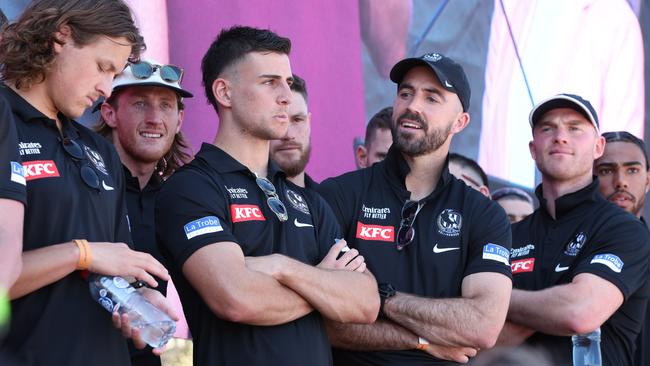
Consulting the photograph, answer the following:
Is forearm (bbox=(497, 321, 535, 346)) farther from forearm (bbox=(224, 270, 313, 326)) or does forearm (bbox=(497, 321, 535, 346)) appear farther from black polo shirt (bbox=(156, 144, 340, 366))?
forearm (bbox=(224, 270, 313, 326))

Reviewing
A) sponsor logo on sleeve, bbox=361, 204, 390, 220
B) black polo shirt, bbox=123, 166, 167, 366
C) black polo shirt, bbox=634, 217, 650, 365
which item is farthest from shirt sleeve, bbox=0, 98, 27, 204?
black polo shirt, bbox=634, 217, 650, 365

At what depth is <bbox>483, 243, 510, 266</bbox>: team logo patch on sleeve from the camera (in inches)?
166

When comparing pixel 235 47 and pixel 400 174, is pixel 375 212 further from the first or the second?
pixel 235 47

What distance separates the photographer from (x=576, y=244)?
4.76 m

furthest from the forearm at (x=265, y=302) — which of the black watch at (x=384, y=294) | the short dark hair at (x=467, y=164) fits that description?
the short dark hair at (x=467, y=164)

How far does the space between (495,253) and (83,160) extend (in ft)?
5.91

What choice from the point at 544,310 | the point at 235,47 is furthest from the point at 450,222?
the point at 235,47

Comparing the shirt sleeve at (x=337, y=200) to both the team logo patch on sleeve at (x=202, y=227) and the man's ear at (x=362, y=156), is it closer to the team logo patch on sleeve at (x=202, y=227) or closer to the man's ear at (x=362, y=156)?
the team logo patch on sleeve at (x=202, y=227)

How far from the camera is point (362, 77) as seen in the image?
6.77 meters

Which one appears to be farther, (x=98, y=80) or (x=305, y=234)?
→ (x=305, y=234)

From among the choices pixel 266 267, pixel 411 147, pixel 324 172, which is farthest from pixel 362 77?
pixel 266 267

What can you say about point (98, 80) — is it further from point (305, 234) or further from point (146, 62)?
point (146, 62)

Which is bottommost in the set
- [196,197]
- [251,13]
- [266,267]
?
[266,267]

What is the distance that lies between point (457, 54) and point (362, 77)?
112 cm
